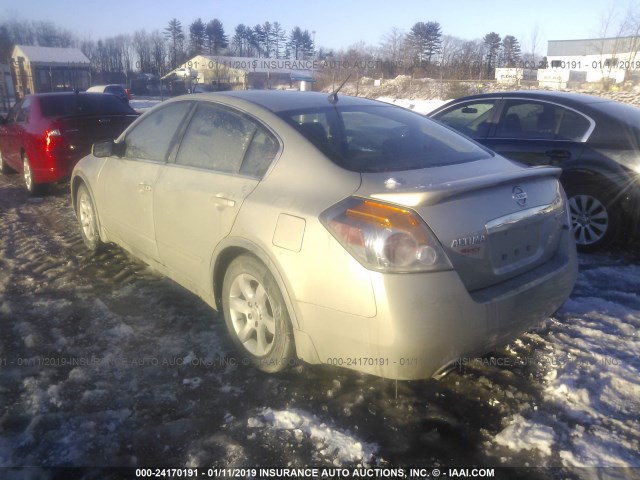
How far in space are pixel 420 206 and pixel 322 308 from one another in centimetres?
67

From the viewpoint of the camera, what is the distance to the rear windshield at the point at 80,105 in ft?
25.6

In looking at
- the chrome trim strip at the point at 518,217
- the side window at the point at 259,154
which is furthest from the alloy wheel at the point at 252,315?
the chrome trim strip at the point at 518,217

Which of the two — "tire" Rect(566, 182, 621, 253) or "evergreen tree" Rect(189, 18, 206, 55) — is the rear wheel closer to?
"tire" Rect(566, 182, 621, 253)

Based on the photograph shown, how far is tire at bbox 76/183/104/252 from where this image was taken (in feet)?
16.2

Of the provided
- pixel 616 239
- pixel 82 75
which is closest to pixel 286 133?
pixel 616 239

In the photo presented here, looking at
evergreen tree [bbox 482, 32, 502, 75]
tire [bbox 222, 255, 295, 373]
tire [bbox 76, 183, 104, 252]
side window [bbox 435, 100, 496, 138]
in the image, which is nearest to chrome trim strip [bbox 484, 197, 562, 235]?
tire [bbox 222, 255, 295, 373]

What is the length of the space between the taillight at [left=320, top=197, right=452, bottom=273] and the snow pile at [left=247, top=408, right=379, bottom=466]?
2.82 ft

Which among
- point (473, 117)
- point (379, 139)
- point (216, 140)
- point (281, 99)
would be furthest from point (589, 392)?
point (473, 117)

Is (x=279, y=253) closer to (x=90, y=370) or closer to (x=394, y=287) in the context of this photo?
(x=394, y=287)

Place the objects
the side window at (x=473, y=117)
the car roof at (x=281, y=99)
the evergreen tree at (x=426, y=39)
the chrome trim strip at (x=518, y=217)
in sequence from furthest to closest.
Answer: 1. the evergreen tree at (x=426, y=39)
2. the side window at (x=473, y=117)
3. the car roof at (x=281, y=99)
4. the chrome trim strip at (x=518, y=217)

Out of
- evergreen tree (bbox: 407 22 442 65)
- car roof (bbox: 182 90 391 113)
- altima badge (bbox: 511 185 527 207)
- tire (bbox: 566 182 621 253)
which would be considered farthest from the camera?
evergreen tree (bbox: 407 22 442 65)

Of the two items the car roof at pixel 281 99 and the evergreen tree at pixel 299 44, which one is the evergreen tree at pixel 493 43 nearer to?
the evergreen tree at pixel 299 44

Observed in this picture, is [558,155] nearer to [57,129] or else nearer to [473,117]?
[473,117]

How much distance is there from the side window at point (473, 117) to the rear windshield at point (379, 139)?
244 centimetres
